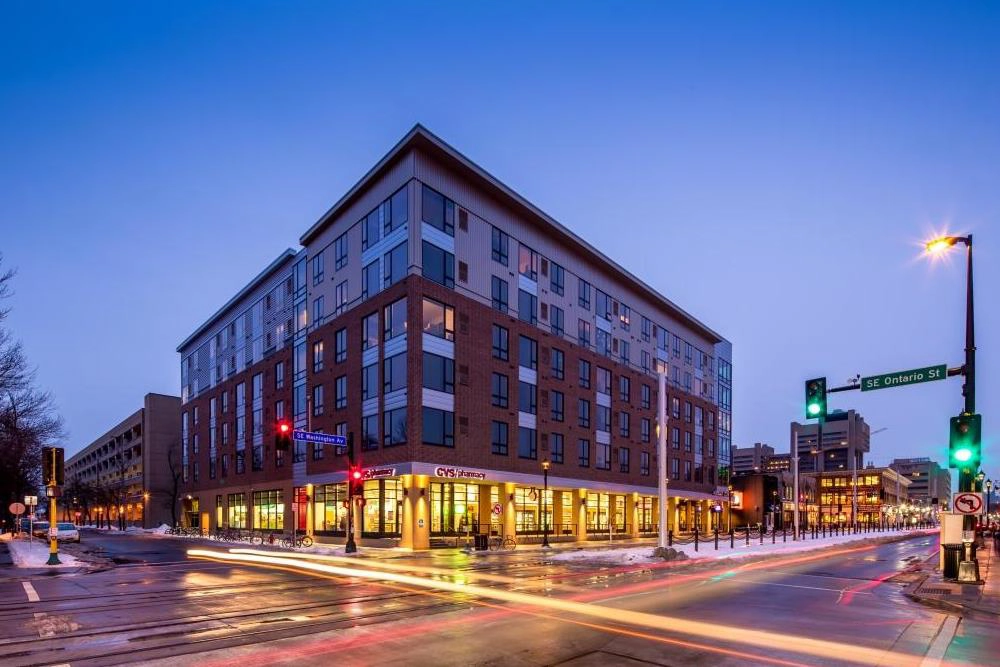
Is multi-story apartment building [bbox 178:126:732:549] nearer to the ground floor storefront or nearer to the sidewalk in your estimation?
the ground floor storefront

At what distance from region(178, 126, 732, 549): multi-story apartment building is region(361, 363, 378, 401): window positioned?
14 cm

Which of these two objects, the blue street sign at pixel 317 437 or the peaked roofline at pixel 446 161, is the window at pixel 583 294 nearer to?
the peaked roofline at pixel 446 161

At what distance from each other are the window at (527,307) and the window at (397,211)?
1121 cm

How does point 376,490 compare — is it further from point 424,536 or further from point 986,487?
point 986,487

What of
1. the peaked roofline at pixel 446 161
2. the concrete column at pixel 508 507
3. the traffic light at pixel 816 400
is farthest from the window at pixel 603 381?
the traffic light at pixel 816 400

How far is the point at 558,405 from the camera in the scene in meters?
53.0

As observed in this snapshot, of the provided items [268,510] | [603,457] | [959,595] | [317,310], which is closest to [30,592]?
[959,595]

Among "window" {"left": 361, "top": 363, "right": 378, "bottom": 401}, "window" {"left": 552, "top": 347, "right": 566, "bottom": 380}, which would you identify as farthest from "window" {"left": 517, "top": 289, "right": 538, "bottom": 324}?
"window" {"left": 361, "top": 363, "right": 378, "bottom": 401}

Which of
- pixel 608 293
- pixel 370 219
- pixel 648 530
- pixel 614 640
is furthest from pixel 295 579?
pixel 648 530

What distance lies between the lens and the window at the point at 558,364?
5297 cm

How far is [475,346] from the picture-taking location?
146 ft

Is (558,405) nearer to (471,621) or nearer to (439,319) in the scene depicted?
(439,319)

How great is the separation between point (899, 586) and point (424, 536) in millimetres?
25518

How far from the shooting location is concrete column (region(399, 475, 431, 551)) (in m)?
39.5
